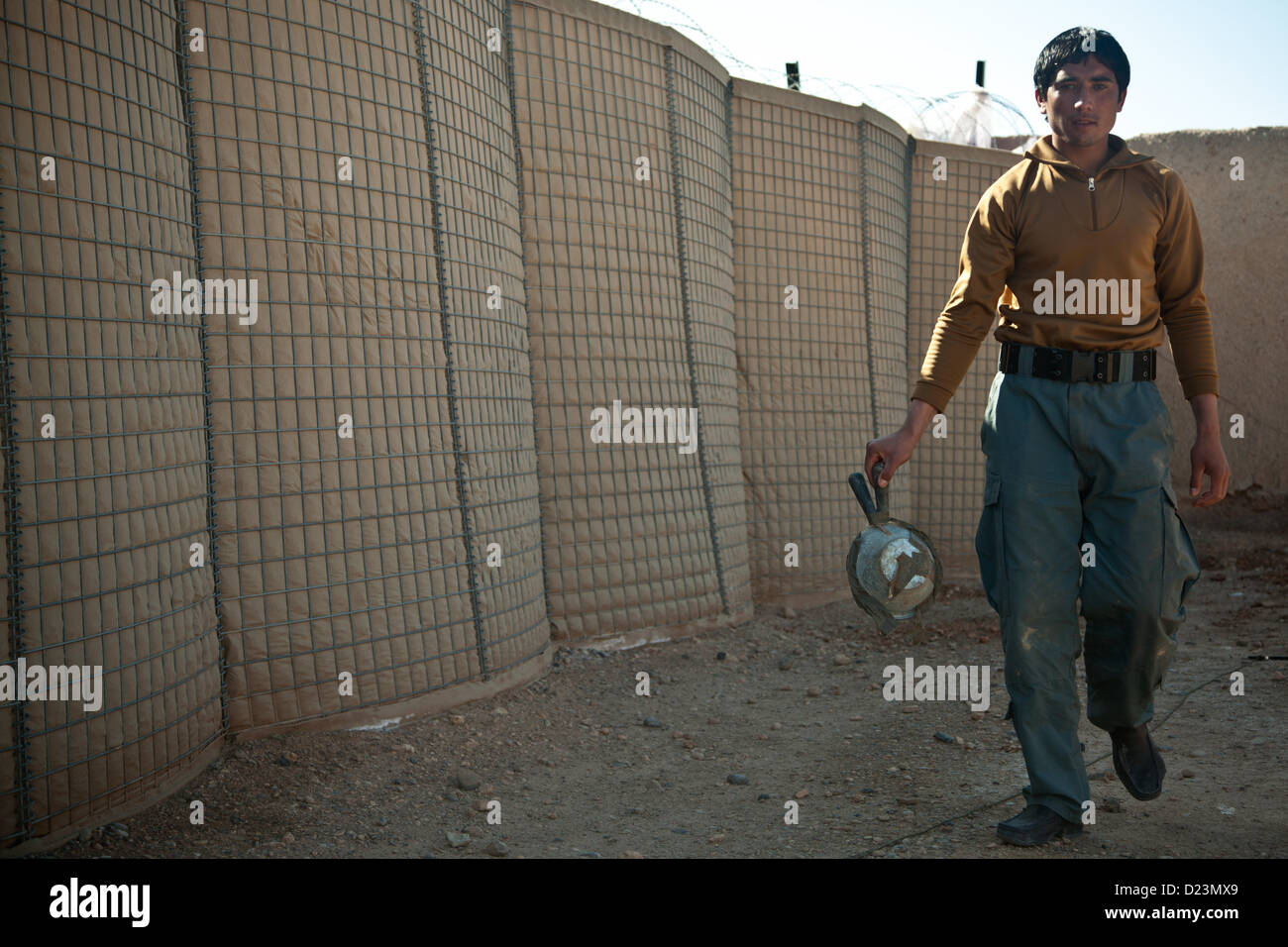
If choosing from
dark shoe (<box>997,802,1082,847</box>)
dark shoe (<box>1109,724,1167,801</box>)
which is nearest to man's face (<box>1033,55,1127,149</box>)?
dark shoe (<box>1109,724,1167,801</box>)

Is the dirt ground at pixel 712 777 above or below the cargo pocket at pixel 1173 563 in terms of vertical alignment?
below

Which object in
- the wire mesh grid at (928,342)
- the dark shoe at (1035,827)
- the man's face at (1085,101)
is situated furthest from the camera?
the wire mesh grid at (928,342)

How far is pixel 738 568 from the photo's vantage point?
6371 millimetres

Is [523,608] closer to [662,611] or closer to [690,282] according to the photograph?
[662,611]

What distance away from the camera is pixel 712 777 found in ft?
12.8

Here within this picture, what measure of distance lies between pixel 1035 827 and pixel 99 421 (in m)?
2.96

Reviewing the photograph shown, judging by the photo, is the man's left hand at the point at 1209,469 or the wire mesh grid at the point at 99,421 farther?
the man's left hand at the point at 1209,469

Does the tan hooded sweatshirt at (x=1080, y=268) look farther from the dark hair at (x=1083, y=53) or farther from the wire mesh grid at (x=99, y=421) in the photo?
the wire mesh grid at (x=99, y=421)

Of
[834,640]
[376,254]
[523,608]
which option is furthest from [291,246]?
[834,640]

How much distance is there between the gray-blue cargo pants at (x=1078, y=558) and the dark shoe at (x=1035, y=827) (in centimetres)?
3

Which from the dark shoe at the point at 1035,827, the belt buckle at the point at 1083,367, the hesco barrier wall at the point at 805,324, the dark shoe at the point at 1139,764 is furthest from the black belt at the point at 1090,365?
the hesco barrier wall at the point at 805,324

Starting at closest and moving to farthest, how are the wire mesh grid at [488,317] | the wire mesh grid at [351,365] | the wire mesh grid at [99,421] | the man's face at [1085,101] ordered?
the wire mesh grid at [99,421] < the man's face at [1085,101] < the wire mesh grid at [351,365] < the wire mesh grid at [488,317]

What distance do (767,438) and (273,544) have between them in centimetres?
384

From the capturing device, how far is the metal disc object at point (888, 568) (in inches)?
122
